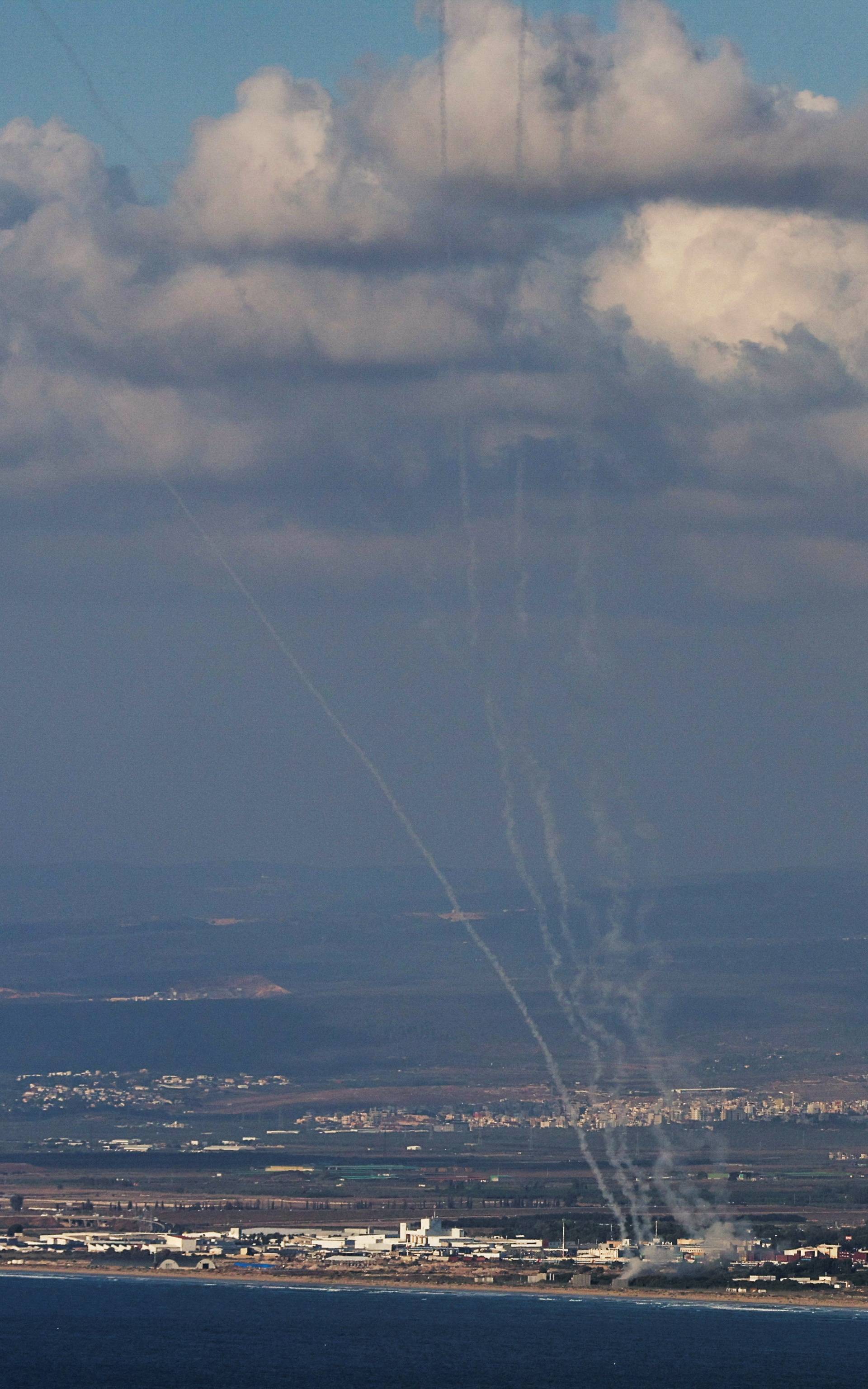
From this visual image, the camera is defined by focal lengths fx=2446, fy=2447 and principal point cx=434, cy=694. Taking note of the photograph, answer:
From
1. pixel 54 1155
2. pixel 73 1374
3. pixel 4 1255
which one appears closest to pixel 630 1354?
pixel 73 1374

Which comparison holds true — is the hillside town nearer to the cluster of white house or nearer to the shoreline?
the cluster of white house

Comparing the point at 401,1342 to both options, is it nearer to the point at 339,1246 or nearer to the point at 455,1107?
the point at 339,1246

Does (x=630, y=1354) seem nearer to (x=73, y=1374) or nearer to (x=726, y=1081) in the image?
(x=73, y=1374)

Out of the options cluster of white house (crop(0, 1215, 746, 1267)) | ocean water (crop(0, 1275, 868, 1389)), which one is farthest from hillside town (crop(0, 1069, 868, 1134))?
ocean water (crop(0, 1275, 868, 1389))

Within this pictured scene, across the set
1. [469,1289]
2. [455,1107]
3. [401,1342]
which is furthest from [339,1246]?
[455,1107]

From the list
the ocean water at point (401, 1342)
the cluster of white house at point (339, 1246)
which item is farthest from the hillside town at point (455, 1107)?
the ocean water at point (401, 1342)
